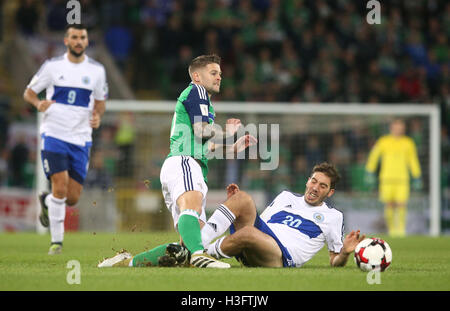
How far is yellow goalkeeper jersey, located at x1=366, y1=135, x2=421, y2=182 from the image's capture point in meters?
15.2

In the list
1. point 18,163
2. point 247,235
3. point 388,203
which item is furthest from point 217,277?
point 18,163

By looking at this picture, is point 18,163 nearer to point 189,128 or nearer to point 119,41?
point 119,41

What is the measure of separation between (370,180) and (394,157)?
2.27 feet

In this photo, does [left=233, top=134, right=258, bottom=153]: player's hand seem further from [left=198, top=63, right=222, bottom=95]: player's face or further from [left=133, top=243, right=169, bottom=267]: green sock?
[left=133, top=243, right=169, bottom=267]: green sock

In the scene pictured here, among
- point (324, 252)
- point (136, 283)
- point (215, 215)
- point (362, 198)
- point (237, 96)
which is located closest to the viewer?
point (136, 283)

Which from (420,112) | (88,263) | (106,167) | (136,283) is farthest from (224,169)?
(136,283)

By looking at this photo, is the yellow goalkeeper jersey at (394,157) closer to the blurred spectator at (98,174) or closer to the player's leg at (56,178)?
the blurred spectator at (98,174)

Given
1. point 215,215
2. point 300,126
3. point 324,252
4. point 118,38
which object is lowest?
point 324,252

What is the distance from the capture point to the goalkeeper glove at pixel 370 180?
595 inches

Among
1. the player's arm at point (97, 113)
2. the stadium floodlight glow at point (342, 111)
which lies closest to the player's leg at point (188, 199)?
the player's arm at point (97, 113)

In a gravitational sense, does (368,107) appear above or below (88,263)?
above

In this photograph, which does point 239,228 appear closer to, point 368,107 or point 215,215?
point 215,215

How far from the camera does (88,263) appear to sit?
7461 mm

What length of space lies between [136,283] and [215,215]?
1.35 metres
